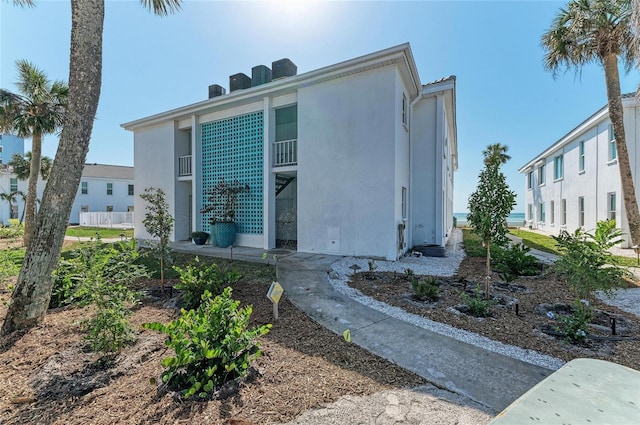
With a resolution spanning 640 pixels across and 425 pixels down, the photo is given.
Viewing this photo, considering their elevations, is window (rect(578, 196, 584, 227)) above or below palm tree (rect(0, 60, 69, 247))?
below

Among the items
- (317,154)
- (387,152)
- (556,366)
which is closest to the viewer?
(556,366)

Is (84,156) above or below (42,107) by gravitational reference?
below

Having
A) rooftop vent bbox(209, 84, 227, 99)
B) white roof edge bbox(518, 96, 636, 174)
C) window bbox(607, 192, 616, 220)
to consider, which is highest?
rooftop vent bbox(209, 84, 227, 99)

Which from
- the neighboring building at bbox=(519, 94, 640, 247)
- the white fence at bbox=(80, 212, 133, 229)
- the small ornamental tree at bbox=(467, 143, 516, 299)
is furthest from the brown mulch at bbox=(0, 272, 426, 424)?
the white fence at bbox=(80, 212, 133, 229)

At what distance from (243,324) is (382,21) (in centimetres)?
986

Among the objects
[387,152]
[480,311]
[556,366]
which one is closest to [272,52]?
[387,152]

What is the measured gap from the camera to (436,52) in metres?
11.1

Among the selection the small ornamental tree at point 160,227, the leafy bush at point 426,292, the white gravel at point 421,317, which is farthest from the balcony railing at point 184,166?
the leafy bush at point 426,292

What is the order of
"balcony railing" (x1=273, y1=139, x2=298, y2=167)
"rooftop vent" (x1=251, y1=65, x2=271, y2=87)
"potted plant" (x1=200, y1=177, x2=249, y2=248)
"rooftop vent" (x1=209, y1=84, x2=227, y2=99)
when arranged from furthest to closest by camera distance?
"rooftop vent" (x1=209, y1=84, x2=227, y2=99)
"rooftop vent" (x1=251, y1=65, x2=271, y2=87)
"potted plant" (x1=200, y1=177, x2=249, y2=248)
"balcony railing" (x1=273, y1=139, x2=298, y2=167)

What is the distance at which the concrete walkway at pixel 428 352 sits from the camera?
2844mm

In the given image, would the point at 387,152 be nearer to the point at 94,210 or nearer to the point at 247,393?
the point at 247,393

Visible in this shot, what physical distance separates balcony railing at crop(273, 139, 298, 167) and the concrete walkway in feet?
20.3

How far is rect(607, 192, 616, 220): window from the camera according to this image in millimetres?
13598

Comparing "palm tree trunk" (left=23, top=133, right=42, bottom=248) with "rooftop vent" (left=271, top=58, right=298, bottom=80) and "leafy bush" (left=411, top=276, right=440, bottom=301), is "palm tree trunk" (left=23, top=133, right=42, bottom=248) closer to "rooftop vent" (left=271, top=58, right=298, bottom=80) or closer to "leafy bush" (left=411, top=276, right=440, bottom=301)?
"rooftop vent" (left=271, top=58, right=298, bottom=80)
